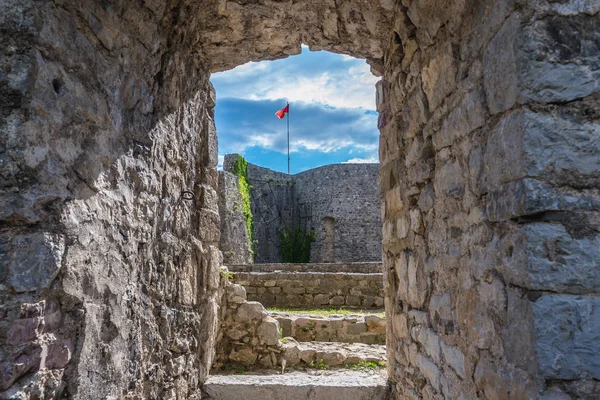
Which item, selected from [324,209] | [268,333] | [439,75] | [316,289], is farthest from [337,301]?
[324,209]

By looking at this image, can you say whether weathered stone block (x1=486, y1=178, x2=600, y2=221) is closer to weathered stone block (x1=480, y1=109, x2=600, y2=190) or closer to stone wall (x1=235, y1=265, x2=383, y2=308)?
weathered stone block (x1=480, y1=109, x2=600, y2=190)

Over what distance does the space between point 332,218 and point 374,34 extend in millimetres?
Answer: 20674

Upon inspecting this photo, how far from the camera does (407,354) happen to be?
3.20m

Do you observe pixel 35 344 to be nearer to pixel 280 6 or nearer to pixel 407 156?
pixel 407 156

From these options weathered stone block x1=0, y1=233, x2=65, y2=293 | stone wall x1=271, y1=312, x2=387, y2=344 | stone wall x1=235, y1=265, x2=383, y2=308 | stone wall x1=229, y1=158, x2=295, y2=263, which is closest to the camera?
weathered stone block x1=0, y1=233, x2=65, y2=293

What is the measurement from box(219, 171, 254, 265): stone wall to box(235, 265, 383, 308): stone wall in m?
7.58

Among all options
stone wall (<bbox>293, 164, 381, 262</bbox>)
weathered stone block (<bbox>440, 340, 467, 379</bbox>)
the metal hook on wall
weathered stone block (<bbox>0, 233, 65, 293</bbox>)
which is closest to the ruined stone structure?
stone wall (<bbox>293, 164, 381, 262</bbox>)

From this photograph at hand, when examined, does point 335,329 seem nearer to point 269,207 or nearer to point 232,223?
point 232,223

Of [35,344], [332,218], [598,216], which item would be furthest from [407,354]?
[332,218]

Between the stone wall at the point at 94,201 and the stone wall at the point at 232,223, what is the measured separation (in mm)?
13107

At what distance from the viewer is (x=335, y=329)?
5719 mm

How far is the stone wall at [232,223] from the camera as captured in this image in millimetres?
17125

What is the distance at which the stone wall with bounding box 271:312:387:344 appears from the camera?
5656 mm

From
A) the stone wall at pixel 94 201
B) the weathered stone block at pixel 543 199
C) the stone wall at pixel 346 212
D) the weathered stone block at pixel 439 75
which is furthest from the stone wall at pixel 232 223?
the weathered stone block at pixel 543 199
